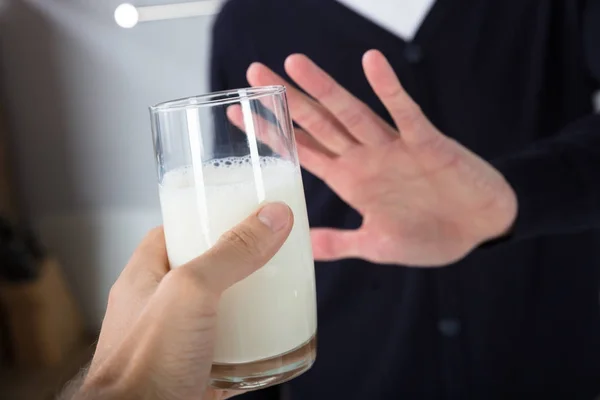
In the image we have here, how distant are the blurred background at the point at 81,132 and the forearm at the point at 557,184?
879 millimetres

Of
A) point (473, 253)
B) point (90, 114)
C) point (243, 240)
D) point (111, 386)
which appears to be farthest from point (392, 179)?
point (90, 114)

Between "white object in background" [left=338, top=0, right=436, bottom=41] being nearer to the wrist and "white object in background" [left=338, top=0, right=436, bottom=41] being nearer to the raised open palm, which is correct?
the raised open palm

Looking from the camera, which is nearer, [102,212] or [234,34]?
[234,34]

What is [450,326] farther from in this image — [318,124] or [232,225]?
[232,225]

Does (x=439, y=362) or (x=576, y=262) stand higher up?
(x=576, y=262)

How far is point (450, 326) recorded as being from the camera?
851 millimetres

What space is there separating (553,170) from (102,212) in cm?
128

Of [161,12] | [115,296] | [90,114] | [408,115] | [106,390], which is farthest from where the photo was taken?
[90,114]

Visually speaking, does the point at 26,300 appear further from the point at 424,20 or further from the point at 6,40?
the point at 424,20

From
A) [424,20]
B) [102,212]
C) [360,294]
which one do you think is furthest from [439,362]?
[102,212]

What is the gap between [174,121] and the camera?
48 centimetres

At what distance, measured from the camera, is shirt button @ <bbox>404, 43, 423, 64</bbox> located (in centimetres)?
84

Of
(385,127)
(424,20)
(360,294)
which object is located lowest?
(360,294)

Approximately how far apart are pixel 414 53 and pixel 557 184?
289 millimetres
